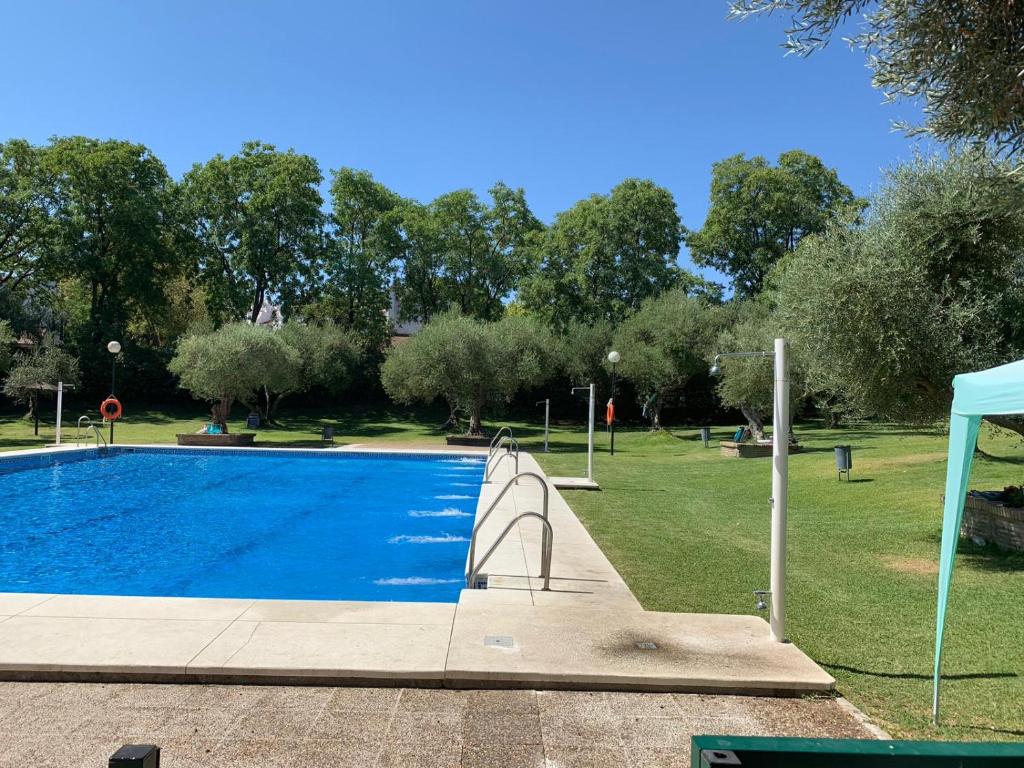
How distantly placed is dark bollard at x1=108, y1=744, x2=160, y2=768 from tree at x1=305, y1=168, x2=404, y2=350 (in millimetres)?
38047

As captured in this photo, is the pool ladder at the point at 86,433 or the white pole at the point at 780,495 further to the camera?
the pool ladder at the point at 86,433

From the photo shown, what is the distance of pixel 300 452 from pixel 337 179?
89.0 feet

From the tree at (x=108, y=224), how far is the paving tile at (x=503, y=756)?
126ft

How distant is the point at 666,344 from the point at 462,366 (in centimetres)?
974

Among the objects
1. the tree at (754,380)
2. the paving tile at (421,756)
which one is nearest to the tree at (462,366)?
the tree at (754,380)

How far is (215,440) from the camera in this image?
75.5 feet

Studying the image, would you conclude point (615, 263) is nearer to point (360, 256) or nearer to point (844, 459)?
point (360, 256)

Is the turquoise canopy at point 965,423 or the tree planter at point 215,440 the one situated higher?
the turquoise canopy at point 965,423

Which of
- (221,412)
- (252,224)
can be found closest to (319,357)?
(221,412)

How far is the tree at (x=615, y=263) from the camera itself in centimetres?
3962

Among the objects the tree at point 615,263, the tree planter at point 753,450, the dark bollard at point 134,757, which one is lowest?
the tree planter at point 753,450

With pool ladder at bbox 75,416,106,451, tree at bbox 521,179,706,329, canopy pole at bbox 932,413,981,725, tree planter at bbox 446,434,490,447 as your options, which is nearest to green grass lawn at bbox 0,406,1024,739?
canopy pole at bbox 932,413,981,725

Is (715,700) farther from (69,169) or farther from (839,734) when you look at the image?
(69,169)

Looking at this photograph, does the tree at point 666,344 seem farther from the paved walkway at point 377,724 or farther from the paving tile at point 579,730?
the paving tile at point 579,730
